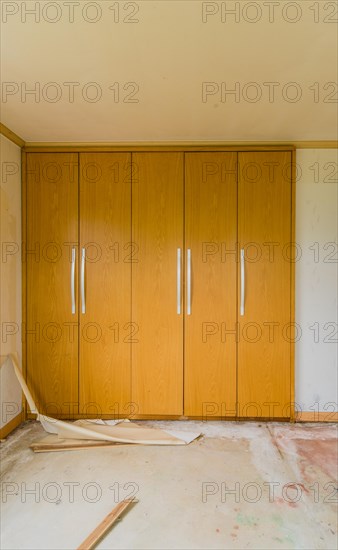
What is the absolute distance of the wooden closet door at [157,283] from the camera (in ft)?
9.44

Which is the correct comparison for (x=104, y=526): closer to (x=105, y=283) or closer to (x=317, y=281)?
(x=105, y=283)

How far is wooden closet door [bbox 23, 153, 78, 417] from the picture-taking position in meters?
2.90

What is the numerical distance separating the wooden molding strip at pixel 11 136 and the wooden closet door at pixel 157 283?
39.1 inches

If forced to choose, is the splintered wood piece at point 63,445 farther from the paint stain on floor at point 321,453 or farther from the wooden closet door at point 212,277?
the paint stain on floor at point 321,453

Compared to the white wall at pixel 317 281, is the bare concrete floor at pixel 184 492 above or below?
below

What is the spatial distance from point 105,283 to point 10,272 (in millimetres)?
794

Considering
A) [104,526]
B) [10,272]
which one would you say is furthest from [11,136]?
[104,526]

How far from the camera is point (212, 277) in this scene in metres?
2.87

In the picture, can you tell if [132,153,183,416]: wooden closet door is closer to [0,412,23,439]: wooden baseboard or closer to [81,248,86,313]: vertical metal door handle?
[81,248,86,313]: vertical metal door handle

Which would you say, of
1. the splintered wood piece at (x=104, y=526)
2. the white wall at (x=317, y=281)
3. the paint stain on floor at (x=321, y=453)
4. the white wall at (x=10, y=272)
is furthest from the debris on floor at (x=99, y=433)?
the white wall at (x=317, y=281)

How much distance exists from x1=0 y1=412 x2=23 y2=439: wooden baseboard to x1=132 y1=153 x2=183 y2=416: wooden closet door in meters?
1.01

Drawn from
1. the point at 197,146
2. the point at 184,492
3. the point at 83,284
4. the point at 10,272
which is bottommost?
the point at 184,492

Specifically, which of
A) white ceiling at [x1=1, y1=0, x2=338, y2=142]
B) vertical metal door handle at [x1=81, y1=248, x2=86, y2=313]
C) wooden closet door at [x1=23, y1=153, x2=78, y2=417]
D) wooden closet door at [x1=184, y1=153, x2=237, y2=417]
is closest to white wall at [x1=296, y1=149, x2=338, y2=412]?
white ceiling at [x1=1, y1=0, x2=338, y2=142]

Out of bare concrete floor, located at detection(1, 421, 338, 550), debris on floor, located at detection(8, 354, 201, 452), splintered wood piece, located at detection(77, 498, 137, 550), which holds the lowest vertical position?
bare concrete floor, located at detection(1, 421, 338, 550)
